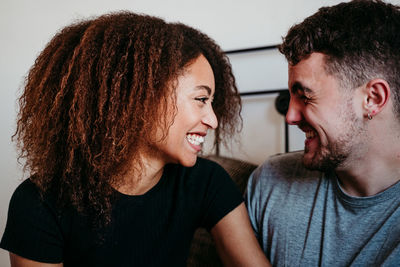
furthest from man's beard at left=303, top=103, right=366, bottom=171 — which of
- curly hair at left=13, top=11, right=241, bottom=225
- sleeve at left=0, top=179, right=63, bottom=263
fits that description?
sleeve at left=0, top=179, right=63, bottom=263

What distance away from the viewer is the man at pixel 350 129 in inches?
38.1

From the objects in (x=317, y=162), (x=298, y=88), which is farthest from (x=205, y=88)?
(x=317, y=162)

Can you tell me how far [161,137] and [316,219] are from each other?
0.54 m

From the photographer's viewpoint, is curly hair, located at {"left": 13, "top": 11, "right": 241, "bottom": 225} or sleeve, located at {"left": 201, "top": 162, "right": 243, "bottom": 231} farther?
sleeve, located at {"left": 201, "top": 162, "right": 243, "bottom": 231}

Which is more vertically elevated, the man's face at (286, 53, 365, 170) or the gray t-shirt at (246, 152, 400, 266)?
the man's face at (286, 53, 365, 170)

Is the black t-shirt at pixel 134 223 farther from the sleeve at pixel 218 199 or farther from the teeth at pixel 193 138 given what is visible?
the teeth at pixel 193 138

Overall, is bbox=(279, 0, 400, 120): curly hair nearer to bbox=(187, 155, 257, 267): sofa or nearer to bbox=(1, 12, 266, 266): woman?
bbox=(1, 12, 266, 266): woman

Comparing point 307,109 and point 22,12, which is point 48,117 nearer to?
point 307,109

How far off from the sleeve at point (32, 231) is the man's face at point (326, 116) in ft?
2.50

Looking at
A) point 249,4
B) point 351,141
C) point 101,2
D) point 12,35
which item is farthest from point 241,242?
point 12,35

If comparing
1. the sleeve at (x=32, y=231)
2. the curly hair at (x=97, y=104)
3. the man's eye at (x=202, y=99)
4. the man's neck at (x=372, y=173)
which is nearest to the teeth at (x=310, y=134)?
the man's neck at (x=372, y=173)

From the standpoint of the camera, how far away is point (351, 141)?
1.00m

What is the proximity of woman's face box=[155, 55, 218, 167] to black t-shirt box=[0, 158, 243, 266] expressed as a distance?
0.14 m

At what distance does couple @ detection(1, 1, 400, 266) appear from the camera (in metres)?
0.95
